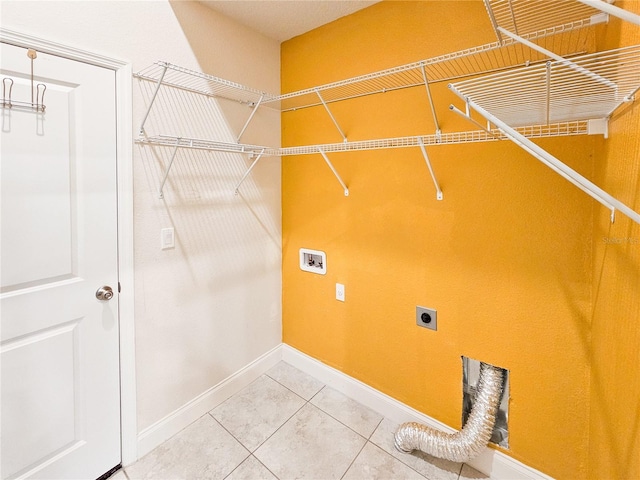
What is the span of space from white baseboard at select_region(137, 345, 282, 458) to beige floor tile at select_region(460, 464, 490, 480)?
1.40 metres

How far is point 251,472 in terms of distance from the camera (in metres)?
1.48

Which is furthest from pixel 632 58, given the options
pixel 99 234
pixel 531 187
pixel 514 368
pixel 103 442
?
pixel 103 442

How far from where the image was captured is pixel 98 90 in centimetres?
133

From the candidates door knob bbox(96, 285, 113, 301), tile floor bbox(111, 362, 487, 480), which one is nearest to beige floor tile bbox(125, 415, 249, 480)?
tile floor bbox(111, 362, 487, 480)

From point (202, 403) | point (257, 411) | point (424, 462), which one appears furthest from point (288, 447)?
point (424, 462)

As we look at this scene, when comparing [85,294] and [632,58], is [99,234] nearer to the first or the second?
[85,294]

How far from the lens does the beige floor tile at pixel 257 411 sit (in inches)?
67.4

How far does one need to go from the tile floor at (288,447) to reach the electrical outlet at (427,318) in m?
0.67

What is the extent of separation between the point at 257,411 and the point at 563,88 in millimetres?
2171

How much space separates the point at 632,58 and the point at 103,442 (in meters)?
2.40

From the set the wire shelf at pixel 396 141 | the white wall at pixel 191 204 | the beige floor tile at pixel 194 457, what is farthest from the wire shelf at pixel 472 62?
the beige floor tile at pixel 194 457

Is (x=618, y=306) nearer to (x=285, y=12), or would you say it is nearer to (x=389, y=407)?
(x=389, y=407)

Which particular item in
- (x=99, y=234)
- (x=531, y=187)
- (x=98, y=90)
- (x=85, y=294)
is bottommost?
(x=85, y=294)

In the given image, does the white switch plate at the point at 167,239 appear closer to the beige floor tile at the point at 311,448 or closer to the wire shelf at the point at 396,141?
the wire shelf at the point at 396,141
